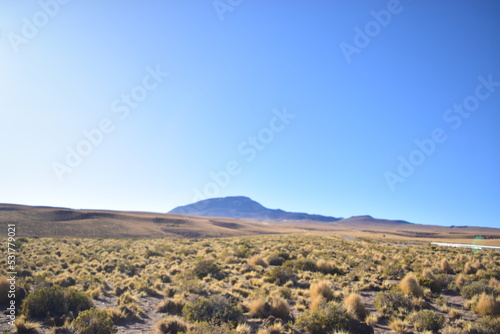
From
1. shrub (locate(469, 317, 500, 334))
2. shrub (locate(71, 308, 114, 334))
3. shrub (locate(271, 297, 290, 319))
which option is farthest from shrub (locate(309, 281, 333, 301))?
shrub (locate(71, 308, 114, 334))

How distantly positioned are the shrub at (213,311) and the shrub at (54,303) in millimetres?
3854

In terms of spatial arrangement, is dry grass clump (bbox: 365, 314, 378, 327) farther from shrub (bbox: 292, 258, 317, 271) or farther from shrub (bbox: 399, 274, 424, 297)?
shrub (bbox: 292, 258, 317, 271)

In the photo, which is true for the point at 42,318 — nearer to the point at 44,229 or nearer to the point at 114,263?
the point at 114,263

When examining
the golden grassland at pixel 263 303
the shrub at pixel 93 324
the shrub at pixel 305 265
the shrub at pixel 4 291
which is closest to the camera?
the shrub at pixel 93 324

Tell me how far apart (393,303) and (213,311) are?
6.45m

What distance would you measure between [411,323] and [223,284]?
8.52 m

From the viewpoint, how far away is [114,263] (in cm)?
1906

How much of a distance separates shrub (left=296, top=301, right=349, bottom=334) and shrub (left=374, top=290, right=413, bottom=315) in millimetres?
2269

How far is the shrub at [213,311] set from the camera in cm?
805

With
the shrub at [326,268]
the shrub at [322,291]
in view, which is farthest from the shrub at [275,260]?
the shrub at [322,291]

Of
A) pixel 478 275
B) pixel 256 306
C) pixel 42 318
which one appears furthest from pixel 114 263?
pixel 478 275

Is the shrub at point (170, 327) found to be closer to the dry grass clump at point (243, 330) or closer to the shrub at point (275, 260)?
the dry grass clump at point (243, 330)

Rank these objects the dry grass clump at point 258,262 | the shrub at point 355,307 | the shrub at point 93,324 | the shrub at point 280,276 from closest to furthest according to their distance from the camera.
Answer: the shrub at point 93,324 < the shrub at point 355,307 < the shrub at point 280,276 < the dry grass clump at point 258,262

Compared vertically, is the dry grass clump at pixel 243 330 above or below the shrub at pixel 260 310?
above
